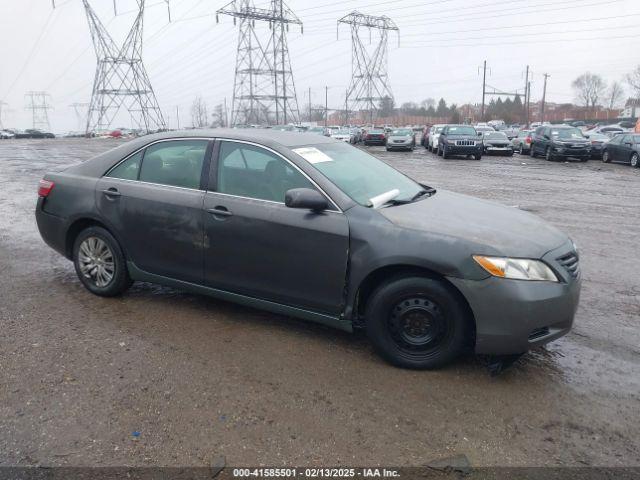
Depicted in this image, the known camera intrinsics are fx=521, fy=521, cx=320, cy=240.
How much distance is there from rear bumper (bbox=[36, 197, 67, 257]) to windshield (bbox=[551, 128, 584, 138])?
2480 centimetres

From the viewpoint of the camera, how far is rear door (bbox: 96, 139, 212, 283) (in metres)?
4.27

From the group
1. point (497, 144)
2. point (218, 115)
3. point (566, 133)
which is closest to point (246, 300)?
point (566, 133)

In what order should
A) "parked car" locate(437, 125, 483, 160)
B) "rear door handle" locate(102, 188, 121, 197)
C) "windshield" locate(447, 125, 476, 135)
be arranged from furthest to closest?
1. "windshield" locate(447, 125, 476, 135)
2. "parked car" locate(437, 125, 483, 160)
3. "rear door handle" locate(102, 188, 121, 197)

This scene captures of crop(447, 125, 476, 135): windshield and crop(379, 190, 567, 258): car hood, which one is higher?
crop(447, 125, 476, 135): windshield

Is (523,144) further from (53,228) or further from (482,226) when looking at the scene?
(53,228)

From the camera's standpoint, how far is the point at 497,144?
28984 millimetres

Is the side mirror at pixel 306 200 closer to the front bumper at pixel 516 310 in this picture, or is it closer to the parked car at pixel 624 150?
the front bumper at pixel 516 310

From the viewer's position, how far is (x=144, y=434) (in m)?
2.87

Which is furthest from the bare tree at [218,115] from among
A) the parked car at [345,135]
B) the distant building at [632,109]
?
the distant building at [632,109]

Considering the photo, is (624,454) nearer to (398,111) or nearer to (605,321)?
(605,321)

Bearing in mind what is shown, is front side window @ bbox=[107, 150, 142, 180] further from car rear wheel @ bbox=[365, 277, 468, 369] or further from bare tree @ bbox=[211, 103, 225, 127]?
bare tree @ bbox=[211, 103, 225, 127]

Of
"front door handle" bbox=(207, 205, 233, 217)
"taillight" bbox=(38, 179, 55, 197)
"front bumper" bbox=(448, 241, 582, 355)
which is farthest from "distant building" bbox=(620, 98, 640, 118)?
"taillight" bbox=(38, 179, 55, 197)

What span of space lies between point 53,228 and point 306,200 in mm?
2868

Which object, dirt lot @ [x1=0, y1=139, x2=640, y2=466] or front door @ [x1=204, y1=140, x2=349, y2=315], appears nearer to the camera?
dirt lot @ [x1=0, y1=139, x2=640, y2=466]
